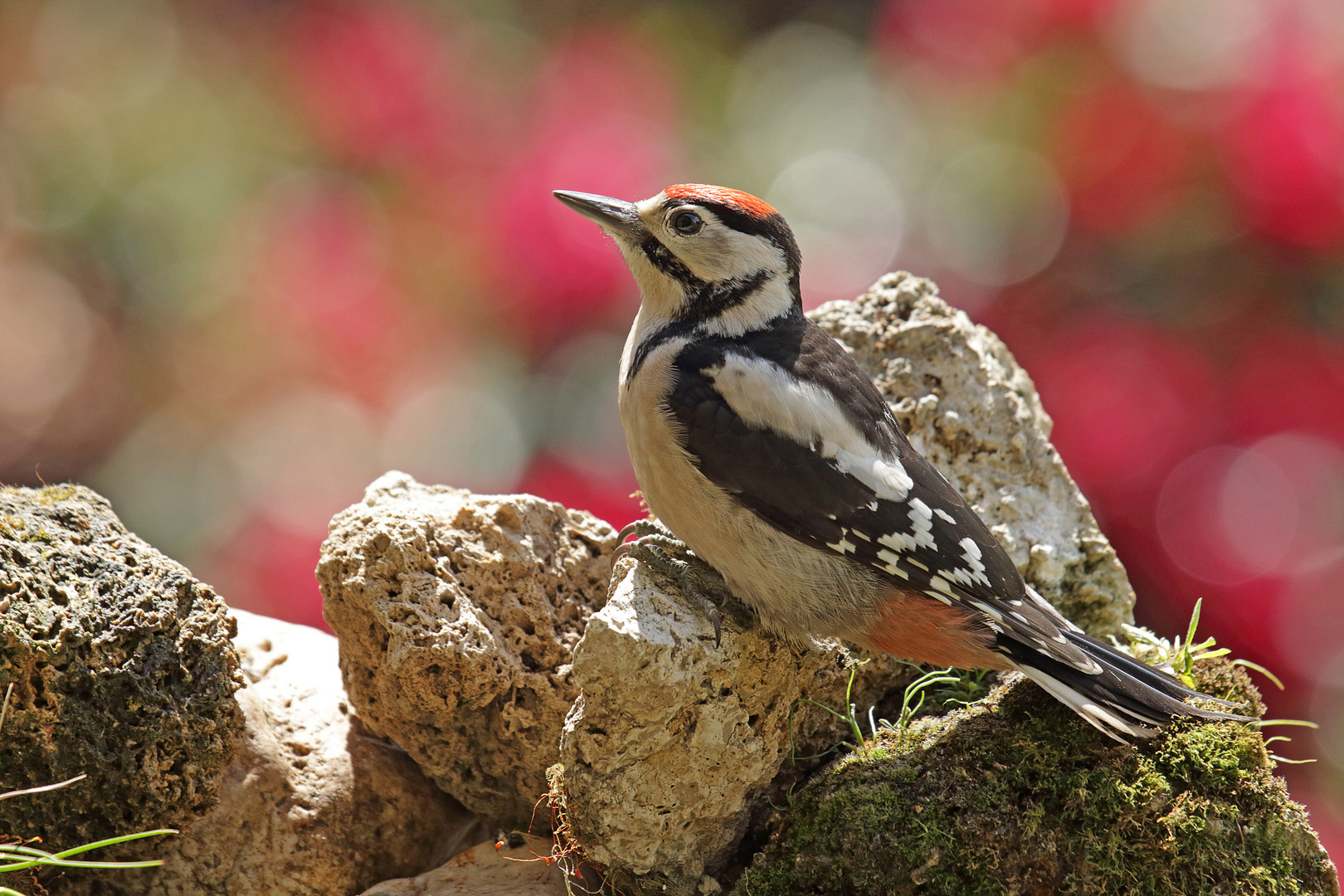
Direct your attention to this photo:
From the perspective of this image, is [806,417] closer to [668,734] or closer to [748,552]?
[748,552]

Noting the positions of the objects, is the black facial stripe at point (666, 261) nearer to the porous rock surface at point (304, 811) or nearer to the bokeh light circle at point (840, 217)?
the porous rock surface at point (304, 811)

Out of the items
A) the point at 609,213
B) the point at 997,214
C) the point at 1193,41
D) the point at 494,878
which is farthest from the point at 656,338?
the point at 1193,41

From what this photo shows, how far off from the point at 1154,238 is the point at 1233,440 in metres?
0.65

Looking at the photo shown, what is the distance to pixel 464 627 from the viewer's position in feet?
5.46

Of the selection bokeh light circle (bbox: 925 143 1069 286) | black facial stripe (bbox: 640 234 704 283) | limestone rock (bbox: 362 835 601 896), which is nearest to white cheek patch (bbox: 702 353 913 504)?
black facial stripe (bbox: 640 234 704 283)

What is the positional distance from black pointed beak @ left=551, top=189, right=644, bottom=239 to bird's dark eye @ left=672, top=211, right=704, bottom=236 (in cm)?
8

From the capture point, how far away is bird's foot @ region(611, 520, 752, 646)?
5.38 ft

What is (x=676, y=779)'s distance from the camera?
156cm

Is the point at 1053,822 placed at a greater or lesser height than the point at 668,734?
lesser

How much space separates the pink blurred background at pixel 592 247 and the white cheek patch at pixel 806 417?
927 mm

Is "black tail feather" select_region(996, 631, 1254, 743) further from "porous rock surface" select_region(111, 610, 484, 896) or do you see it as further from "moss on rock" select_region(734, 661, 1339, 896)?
"porous rock surface" select_region(111, 610, 484, 896)

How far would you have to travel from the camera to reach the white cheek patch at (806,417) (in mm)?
1688

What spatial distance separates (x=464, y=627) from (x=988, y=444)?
1.11 m

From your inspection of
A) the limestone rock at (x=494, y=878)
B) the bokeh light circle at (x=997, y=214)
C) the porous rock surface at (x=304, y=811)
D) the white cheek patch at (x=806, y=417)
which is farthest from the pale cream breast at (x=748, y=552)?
the bokeh light circle at (x=997, y=214)
